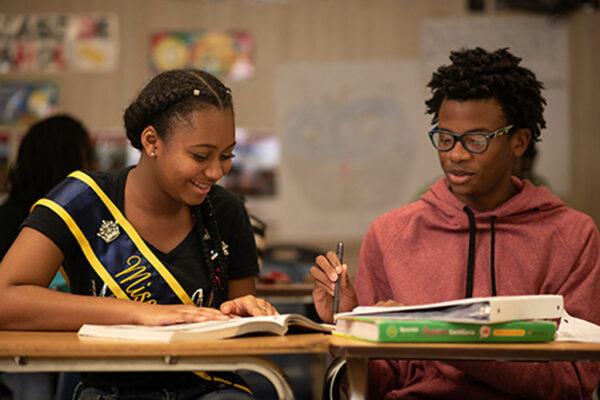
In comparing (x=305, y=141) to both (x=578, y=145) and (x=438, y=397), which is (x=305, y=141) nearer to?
(x=578, y=145)

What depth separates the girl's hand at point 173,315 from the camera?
180cm

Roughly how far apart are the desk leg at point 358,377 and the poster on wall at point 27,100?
4.19 metres

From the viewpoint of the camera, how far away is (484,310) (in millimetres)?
1639

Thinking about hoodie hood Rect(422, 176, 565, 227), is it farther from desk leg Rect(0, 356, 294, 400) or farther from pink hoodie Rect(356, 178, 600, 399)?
desk leg Rect(0, 356, 294, 400)

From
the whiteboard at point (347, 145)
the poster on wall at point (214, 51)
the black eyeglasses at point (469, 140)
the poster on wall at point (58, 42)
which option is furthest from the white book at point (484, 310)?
the poster on wall at point (58, 42)

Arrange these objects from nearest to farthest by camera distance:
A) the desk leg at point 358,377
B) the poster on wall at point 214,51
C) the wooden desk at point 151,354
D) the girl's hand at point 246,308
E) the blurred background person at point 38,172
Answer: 1. the wooden desk at point 151,354
2. the desk leg at point 358,377
3. the girl's hand at point 246,308
4. the blurred background person at point 38,172
5. the poster on wall at point 214,51

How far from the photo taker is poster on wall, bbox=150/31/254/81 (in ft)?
18.2

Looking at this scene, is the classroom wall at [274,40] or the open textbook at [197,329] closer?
the open textbook at [197,329]

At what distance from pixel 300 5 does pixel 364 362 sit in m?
4.03

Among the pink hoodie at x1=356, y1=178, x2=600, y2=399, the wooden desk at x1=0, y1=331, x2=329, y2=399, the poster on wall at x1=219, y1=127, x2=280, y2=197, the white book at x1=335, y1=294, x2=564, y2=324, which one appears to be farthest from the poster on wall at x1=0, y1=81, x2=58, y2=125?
the white book at x1=335, y1=294, x2=564, y2=324

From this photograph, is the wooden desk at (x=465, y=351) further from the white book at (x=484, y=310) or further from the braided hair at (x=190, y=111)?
the braided hair at (x=190, y=111)

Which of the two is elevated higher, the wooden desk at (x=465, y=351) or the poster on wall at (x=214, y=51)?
the poster on wall at (x=214, y=51)

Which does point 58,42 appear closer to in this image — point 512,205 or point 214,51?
point 214,51

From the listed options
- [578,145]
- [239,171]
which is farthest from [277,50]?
[578,145]
